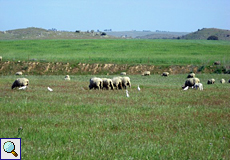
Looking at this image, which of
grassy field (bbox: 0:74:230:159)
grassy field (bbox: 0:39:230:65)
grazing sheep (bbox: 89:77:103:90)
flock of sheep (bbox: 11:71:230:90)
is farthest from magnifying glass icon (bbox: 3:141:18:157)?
grassy field (bbox: 0:39:230:65)

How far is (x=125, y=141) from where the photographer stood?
12.1 metres

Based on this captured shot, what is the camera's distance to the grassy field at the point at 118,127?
10703 millimetres

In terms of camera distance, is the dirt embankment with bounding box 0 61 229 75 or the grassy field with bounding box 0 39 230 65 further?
the grassy field with bounding box 0 39 230 65

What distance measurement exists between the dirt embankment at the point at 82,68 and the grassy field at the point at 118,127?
3554 cm

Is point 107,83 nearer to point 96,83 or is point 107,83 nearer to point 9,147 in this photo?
point 96,83

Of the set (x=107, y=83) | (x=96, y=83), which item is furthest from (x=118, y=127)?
(x=107, y=83)

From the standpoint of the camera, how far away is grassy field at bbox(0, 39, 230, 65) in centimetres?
6594

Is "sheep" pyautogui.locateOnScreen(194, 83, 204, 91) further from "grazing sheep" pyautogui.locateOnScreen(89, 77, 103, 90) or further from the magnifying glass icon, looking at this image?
the magnifying glass icon

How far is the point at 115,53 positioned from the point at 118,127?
67.0 meters

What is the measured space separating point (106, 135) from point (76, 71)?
4835 cm

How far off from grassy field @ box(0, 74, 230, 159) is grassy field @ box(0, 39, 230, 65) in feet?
141

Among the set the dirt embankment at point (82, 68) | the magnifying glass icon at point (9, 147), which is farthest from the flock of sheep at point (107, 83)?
the dirt embankment at point (82, 68)

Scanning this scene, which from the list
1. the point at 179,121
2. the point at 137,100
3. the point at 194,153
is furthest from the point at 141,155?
the point at 137,100

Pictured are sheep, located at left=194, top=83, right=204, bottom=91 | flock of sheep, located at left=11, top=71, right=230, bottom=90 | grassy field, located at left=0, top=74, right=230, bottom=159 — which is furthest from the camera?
sheep, located at left=194, top=83, right=204, bottom=91
